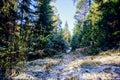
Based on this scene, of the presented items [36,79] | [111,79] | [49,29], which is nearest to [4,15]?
[36,79]

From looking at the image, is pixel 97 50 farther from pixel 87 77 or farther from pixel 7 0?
pixel 7 0

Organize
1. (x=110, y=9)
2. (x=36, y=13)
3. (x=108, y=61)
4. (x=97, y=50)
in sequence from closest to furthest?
(x=108, y=61) → (x=110, y=9) → (x=97, y=50) → (x=36, y=13)

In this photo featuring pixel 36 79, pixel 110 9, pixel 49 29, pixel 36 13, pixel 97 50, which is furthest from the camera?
pixel 49 29

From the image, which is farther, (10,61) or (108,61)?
(108,61)

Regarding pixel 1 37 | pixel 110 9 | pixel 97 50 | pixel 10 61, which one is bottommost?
pixel 97 50

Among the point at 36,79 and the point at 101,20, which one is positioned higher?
the point at 101,20

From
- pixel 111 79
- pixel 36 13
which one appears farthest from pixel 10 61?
pixel 36 13

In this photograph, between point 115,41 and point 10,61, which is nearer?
point 10,61

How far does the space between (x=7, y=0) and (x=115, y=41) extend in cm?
1028

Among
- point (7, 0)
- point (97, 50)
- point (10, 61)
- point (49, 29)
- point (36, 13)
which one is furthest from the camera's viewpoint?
point (49, 29)

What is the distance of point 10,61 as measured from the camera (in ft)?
38.3

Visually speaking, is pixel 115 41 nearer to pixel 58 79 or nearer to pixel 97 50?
pixel 97 50

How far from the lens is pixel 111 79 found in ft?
39.2

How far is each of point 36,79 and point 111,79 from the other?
4.72 m
